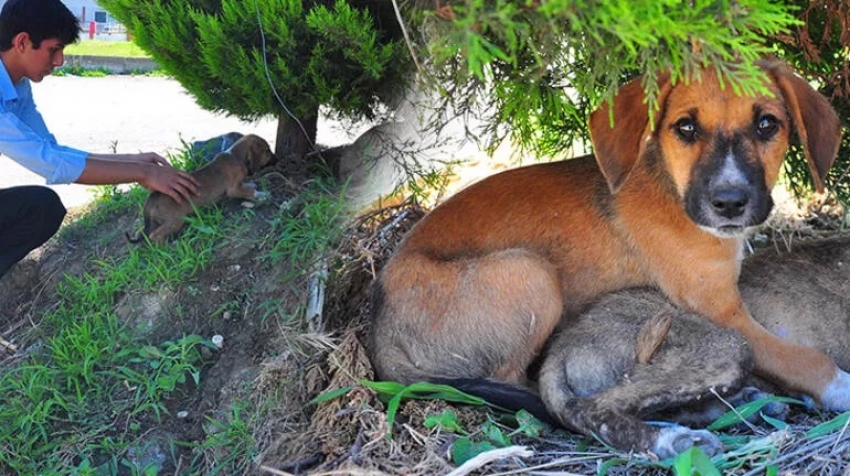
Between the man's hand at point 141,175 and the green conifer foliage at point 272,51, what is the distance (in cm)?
53

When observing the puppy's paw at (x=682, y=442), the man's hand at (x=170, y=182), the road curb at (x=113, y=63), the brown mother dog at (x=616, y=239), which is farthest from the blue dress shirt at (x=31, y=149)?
the road curb at (x=113, y=63)

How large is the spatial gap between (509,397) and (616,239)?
1009mm

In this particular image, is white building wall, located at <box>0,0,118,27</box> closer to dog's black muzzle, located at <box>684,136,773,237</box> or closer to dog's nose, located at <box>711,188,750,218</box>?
dog's black muzzle, located at <box>684,136,773,237</box>

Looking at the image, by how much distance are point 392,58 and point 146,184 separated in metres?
1.61

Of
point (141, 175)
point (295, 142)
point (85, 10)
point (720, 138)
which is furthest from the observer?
point (85, 10)

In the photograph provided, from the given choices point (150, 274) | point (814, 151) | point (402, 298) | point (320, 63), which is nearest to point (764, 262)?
point (814, 151)

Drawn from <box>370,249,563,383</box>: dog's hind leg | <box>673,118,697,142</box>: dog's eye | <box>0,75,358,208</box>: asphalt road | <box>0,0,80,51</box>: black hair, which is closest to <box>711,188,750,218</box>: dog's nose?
<box>673,118,697,142</box>: dog's eye

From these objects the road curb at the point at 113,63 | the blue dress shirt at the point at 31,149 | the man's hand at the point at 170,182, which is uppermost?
the blue dress shirt at the point at 31,149

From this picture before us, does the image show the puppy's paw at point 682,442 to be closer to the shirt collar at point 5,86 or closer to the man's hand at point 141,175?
the man's hand at point 141,175

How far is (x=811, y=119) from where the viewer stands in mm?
3977

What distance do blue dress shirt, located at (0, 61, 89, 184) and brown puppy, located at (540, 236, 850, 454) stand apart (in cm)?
293

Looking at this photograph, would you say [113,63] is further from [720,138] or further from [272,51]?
[720,138]

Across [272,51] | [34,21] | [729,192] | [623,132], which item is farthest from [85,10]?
[729,192]

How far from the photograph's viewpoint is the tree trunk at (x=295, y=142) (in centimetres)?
621
